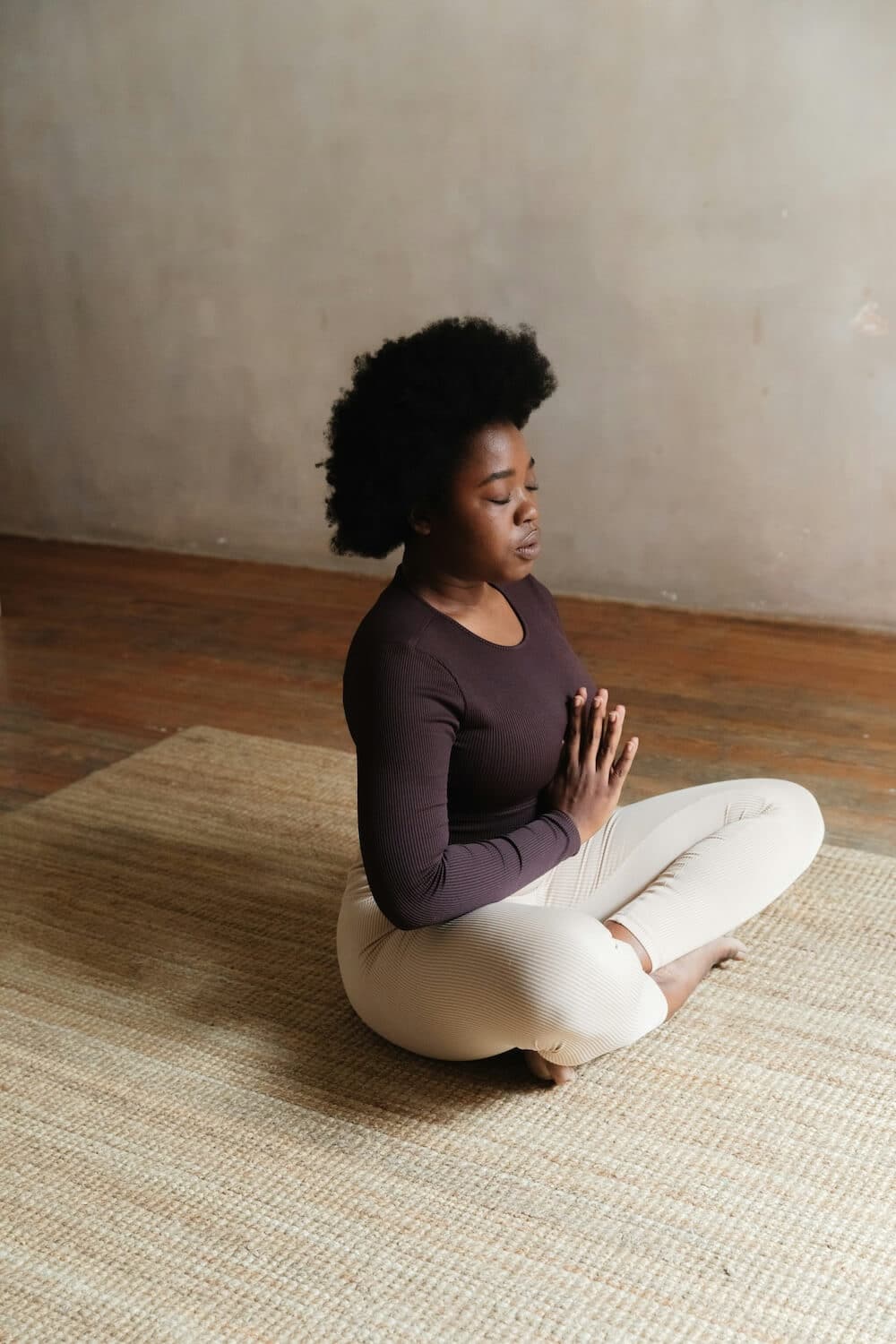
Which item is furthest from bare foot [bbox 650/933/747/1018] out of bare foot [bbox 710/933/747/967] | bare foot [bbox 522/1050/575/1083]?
bare foot [bbox 522/1050/575/1083]

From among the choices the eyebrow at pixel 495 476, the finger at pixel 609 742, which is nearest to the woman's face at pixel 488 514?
the eyebrow at pixel 495 476

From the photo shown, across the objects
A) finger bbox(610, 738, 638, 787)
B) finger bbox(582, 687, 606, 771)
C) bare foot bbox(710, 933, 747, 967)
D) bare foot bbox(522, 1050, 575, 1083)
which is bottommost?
bare foot bbox(522, 1050, 575, 1083)

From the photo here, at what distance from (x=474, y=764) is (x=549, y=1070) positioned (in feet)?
1.26

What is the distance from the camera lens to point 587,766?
1.74m

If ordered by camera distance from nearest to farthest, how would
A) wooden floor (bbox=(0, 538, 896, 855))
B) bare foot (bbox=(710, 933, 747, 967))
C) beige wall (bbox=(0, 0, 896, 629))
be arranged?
bare foot (bbox=(710, 933, 747, 967)) < wooden floor (bbox=(0, 538, 896, 855)) < beige wall (bbox=(0, 0, 896, 629))

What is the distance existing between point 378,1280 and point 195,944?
0.79 metres

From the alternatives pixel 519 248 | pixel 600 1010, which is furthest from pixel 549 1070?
pixel 519 248

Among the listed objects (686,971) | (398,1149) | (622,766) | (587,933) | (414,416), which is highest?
(414,416)

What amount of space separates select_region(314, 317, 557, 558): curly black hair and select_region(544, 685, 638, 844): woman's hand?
1.07ft

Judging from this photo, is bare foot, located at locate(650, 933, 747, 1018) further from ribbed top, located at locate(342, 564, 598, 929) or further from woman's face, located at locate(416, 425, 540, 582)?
woman's face, located at locate(416, 425, 540, 582)

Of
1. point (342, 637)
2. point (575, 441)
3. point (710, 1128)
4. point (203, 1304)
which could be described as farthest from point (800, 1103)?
point (575, 441)

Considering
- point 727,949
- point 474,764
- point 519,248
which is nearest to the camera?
point 474,764

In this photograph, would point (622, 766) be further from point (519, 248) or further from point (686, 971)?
point (519, 248)

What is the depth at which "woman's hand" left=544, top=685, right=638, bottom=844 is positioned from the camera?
1727mm
